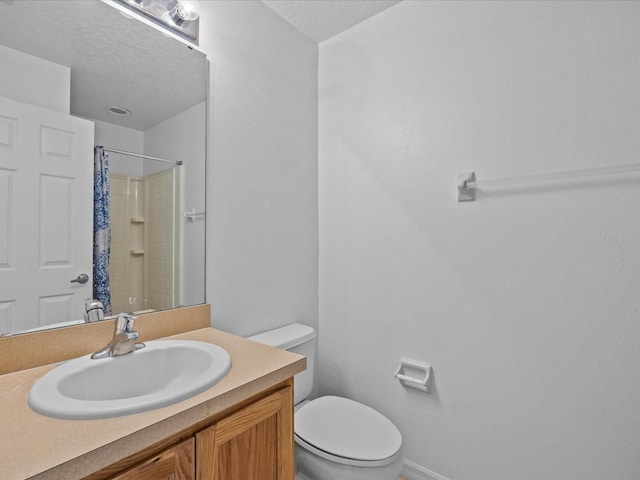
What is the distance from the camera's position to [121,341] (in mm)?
982

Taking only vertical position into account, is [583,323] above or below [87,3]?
below

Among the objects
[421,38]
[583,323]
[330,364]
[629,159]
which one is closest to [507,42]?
[421,38]

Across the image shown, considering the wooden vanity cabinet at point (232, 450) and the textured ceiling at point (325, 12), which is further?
the textured ceiling at point (325, 12)

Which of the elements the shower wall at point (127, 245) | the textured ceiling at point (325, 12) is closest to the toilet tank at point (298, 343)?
the shower wall at point (127, 245)

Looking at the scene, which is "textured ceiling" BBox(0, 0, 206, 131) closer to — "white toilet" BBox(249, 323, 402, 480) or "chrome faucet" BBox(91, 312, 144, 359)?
"chrome faucet" BBox(91, 312, 144, 359)

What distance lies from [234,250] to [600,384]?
1485 millimetres

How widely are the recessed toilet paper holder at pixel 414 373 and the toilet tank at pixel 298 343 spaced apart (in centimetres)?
42

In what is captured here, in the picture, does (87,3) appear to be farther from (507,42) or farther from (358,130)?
(507,42)

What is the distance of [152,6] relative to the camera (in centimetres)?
122

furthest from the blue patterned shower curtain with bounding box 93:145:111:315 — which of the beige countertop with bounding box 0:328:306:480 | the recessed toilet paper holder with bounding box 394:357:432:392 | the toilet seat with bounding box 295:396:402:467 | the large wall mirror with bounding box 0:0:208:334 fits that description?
the recessed toilet paper holder with bounding box 394:357:432:392

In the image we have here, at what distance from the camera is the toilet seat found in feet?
3.79

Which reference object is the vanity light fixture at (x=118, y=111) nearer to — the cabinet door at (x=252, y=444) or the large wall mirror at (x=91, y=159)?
the large wall mirror at (x=91, y=159)

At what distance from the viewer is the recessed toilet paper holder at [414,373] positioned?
1.49 meters

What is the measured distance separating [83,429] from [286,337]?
93cm
